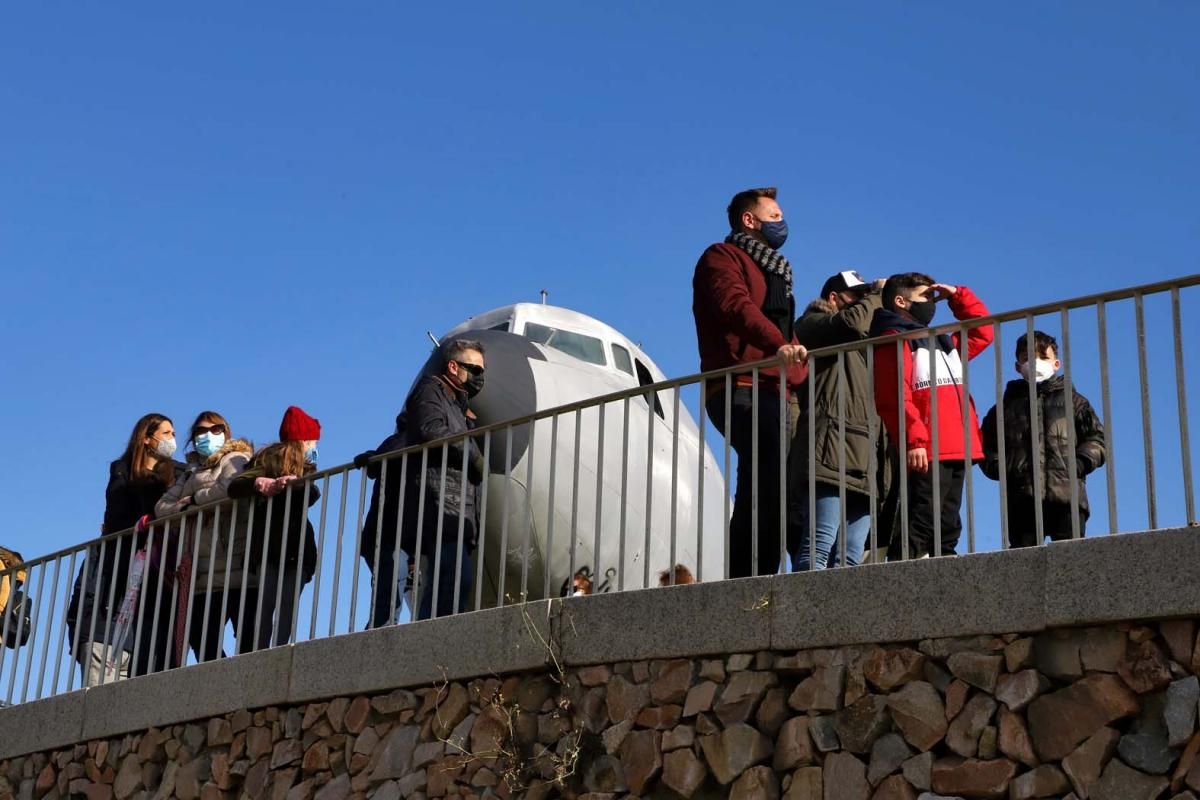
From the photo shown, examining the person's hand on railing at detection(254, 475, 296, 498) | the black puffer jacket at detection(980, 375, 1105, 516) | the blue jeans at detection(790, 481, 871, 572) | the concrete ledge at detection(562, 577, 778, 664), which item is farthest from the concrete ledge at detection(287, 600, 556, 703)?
the black puffer jacket at detection(980, 375, 1105, 516)

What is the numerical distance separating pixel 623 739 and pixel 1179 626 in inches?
84.1

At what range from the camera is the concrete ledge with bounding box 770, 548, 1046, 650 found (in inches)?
197

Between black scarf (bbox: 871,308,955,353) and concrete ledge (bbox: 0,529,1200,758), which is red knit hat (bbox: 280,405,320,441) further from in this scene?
black scarf (bbox: 871,308,955,353)

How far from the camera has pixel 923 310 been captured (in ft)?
23.3

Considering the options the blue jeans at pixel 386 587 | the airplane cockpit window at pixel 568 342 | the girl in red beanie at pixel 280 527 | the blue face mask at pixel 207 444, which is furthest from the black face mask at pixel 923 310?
the airplane cockpit window at pixel 568 342

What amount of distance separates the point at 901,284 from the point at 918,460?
96 cm

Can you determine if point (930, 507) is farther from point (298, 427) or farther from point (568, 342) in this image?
point (568, 342)

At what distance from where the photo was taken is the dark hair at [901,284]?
705 centimetres

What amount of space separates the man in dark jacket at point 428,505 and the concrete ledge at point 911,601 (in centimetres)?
198

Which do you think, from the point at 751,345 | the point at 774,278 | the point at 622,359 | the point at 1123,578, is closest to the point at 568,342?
the point at 622,359

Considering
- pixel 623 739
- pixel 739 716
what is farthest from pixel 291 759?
pixel 739 716

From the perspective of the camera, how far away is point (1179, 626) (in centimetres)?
464

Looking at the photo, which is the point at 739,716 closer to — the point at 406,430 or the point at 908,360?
the point at 908,360

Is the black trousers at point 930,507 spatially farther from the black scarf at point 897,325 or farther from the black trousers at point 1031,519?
the black scarf at point 897,325
